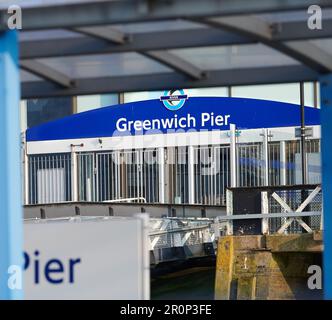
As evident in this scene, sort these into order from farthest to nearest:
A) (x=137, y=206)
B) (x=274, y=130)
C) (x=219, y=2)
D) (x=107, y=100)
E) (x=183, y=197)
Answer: (x=183, y=197), (x=274, y=130), (x=137, y=206), (x=107, y=100), (x=219, y=2)

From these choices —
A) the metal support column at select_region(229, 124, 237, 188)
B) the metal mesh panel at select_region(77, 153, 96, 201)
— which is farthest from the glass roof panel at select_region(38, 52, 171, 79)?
the metal support column at select_region(229, 124, 237, 188)

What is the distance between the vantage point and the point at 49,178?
1178 centimetres

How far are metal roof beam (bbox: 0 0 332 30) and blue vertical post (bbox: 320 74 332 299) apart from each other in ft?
1.82

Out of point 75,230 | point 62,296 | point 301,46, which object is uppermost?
point 301,46

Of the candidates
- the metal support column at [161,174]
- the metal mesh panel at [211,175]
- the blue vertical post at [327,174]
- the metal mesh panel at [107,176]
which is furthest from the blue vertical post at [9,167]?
the metal support column at [161,174]

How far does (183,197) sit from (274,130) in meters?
1.91

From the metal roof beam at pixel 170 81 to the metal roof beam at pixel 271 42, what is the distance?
116 millimetres

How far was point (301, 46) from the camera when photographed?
3900mm

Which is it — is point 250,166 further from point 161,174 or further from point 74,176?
point 74,176

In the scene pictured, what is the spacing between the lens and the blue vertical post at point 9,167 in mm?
3703

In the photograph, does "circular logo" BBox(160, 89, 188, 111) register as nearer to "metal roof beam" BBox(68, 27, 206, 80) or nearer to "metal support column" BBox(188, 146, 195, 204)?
"metal support column" BBox(188, 146, 195, 204)

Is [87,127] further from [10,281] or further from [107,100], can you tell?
[10,281]

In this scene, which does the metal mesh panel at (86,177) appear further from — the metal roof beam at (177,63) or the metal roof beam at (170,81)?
the metal roof beam at (177,63)

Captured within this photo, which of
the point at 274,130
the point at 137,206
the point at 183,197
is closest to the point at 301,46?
the point at 137,206
